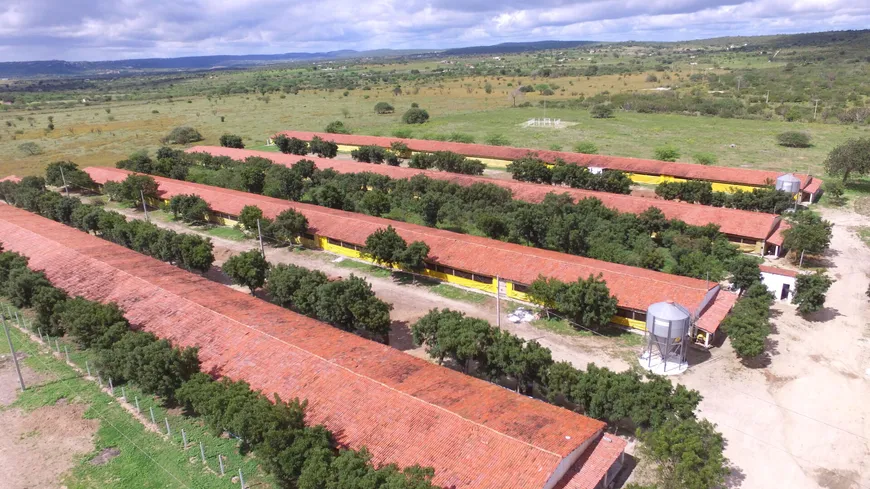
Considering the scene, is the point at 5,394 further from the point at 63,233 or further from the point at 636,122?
the point at 636,122

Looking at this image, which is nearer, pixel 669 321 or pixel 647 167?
pixel 669 321

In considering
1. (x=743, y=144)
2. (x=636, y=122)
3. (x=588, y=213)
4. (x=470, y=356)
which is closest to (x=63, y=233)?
(x=470, y=356)

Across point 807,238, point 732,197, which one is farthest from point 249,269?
point 732,197

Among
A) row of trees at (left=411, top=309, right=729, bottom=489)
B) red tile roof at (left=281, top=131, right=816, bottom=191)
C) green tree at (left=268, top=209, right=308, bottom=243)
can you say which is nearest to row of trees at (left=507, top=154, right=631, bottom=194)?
red tile roof at (left=281, top=131, right=816, bottom=191)

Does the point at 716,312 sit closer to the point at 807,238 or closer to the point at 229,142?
the point at 807,238

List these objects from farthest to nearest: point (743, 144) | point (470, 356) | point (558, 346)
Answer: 1. point (743, 144)
2. point (558, 346)
3. point (470, 356)
